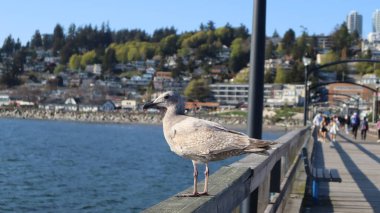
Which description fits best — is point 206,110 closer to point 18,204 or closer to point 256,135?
point 18,204

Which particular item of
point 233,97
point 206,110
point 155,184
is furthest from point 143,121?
point 155,184

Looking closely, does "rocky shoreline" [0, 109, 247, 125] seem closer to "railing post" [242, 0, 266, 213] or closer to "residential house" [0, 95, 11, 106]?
"residential house" [0, 95, 11, 106]

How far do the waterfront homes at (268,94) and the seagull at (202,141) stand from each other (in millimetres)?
152722

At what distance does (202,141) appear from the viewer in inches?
138

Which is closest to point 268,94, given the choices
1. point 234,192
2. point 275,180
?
point 275,180

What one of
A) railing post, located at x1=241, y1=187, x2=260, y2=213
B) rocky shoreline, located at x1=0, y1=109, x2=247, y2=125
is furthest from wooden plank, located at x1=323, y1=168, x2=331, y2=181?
rocky shoreline, located at x1=0, y1=109, x2=247, y2=125

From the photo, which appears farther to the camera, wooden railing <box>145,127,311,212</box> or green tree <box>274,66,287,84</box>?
green tree <box>274,66,287,84</box>

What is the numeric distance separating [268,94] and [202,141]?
16676cm

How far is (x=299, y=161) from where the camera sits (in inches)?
473

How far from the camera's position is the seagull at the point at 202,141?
3514 millimetres

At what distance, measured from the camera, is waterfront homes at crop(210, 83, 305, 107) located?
158375 millimetres

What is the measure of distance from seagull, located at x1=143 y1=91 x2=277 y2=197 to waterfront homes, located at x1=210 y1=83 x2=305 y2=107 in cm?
15272

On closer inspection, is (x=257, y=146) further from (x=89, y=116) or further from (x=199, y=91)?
(x=199, y=91)

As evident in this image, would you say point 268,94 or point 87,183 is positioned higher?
point 268,94
